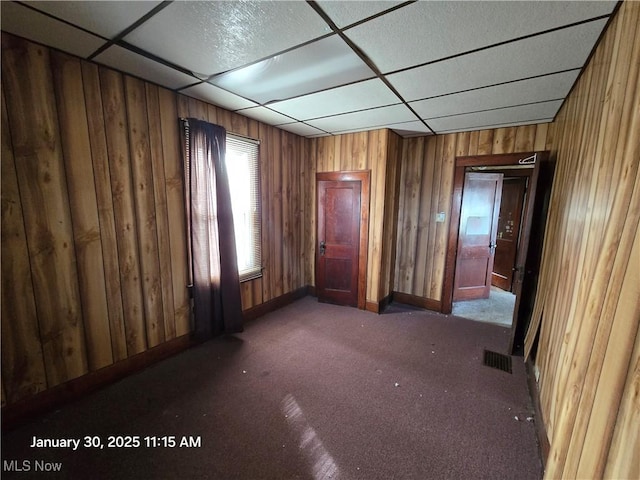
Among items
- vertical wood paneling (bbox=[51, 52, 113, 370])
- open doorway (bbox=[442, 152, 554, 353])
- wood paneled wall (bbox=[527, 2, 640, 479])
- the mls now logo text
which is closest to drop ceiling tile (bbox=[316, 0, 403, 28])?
wood paneled wall (bbox=[527, 2, 640, 479])

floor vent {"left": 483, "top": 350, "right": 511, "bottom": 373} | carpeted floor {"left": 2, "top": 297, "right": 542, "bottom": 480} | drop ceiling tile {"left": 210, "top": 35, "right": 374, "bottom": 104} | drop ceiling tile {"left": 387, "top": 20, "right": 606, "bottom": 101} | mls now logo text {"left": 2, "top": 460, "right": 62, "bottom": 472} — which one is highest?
drop ceiling tile {"left": 210, "top": 35, "right": 374, "bottom": 104}

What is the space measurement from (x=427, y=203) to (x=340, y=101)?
6.80 feet

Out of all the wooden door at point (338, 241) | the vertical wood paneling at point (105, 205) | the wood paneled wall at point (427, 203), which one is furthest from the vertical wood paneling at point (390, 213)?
the vertical wood paneling at point (105, 205)

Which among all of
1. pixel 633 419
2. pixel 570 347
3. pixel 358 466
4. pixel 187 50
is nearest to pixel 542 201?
pixel 570 347

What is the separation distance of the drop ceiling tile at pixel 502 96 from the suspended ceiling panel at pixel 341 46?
0.01m

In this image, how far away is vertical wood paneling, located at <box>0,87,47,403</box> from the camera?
5.29ft

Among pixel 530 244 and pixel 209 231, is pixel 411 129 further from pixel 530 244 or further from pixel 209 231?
pixel 209 231

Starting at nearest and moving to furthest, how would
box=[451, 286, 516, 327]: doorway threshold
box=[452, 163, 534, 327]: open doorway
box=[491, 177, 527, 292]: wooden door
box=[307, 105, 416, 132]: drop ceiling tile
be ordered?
box=[307, 105, 416, 132]: drop ceiling tile
box=[451, 286, 516, 327]: doorway threshold
box=[452, 163, 534, 327]: open doorway
box=[491, 177, 527, 292]: wooden door

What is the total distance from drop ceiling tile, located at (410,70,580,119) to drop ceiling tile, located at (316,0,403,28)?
4.25ft

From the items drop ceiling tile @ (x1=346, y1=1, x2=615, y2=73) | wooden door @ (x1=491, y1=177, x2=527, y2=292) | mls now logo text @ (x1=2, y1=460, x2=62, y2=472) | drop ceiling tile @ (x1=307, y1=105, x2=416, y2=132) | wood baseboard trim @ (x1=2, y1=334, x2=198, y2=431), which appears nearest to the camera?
drop ceiling tile @ (x1=346, y1=1, x2=615, y2=73)

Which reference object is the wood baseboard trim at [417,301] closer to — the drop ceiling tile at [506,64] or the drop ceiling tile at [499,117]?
the drop ceiling tile at [499,117]

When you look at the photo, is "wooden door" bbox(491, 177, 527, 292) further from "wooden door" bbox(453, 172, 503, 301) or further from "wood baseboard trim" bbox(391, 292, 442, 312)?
"wood baseboard trim" bbox(391, 292, 442, 312)

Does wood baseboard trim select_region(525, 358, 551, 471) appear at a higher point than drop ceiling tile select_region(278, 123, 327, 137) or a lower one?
lower

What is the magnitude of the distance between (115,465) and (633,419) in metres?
2.37
